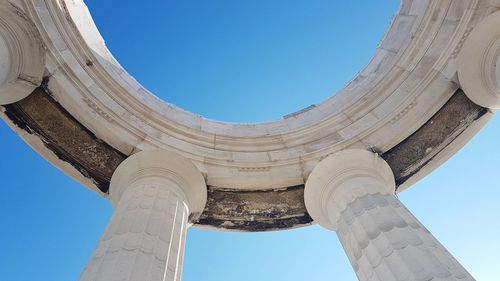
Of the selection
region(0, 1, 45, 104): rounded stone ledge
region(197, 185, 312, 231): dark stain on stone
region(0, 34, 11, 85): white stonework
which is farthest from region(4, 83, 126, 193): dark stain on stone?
region(197, 185, 312, 231): dark stain on stone

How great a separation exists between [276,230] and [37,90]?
463 inches

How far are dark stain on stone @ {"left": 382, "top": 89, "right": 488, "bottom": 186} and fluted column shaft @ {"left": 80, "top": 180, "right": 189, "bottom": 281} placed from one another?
31.4ft

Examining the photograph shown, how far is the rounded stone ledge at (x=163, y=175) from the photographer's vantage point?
1820 centimetres

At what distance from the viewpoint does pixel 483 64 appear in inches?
701

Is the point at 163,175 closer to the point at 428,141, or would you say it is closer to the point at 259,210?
the point at 259,210

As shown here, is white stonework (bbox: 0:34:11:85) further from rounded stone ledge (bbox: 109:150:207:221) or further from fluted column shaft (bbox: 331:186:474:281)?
fluted column shaft (bbox: 331:186:474:281)

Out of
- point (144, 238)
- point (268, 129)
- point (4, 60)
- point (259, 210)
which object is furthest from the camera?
point (268, 129)

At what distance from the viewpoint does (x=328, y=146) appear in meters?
21.6

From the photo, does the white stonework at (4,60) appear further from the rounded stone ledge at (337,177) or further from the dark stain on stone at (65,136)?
the rounded stone ledge at (337,177)

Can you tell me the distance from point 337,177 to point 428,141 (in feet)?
15.7

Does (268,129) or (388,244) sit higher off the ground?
(268,129)

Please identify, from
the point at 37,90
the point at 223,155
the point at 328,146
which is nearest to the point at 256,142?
the point at 223,155

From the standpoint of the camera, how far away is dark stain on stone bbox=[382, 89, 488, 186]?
20031 mm

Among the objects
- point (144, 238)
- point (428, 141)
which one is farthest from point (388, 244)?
point (428, 141)
